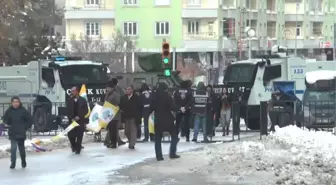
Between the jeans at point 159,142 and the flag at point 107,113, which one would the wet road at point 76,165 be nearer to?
the jeans at point 159,142

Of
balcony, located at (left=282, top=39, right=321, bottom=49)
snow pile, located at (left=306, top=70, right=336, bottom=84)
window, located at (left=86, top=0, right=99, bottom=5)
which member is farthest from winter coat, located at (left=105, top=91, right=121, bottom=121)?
balcony, located at (left=282, top=39, right=321, bottom=49)

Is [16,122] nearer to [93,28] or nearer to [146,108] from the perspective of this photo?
[146,108]

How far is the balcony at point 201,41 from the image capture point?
6569 centimetres

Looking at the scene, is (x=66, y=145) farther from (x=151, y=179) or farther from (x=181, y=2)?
(x=181, y=2)

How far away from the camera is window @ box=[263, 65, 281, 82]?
30703 millimetres

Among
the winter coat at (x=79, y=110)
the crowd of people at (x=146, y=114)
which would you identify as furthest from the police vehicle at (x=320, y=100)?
the winter coat at (x=79, y=110)

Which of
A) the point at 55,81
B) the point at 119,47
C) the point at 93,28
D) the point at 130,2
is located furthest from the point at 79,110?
the point at 93,28

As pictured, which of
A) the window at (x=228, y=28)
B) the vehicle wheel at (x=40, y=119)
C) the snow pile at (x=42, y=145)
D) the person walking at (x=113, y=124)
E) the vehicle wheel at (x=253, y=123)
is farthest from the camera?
the window at (x=228, y=28)

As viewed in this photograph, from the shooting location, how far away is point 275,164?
14797mm

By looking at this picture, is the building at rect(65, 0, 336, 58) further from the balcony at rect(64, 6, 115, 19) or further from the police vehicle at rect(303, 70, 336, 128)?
the police vehicle at rect(303, 70, 336, 128)

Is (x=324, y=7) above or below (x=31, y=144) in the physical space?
above

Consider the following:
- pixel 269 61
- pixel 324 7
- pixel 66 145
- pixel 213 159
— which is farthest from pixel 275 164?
pixel 324 7

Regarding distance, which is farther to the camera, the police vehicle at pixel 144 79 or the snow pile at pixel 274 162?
the police vehicle at pixel 144 79

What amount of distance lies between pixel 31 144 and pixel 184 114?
4.96 meters
